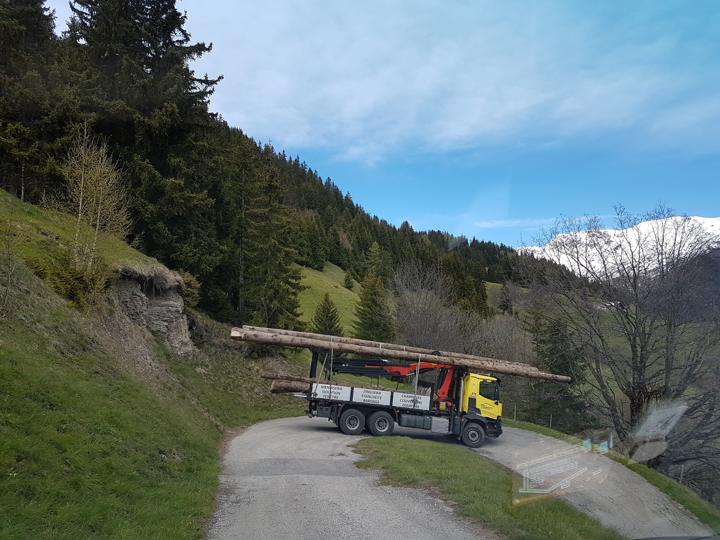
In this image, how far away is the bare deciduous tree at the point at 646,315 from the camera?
59.7 ft

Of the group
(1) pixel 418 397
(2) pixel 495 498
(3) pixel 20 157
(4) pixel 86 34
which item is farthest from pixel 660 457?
(4) pixel 86 34

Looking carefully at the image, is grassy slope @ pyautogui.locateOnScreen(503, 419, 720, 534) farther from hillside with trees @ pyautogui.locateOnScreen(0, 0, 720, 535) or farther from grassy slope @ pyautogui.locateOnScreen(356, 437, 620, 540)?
grassy slope @ pyautogui.locateOnScreen(356, 437, 620, 540)

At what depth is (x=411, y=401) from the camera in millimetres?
19234

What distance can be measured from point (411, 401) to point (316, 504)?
35.9 feet

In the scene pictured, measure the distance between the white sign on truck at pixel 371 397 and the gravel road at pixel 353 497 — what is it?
2033 mm

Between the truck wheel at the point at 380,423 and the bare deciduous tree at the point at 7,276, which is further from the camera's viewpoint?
the truck wheel at the point at 380,423

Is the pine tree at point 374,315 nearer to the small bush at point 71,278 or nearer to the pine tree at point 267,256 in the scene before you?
the pine tree at point 267,256

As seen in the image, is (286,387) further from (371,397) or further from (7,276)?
(7,276)

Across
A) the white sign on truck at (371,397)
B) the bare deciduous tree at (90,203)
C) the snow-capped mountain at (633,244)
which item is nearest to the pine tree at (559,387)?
the snow-capped mountain at (633,244)

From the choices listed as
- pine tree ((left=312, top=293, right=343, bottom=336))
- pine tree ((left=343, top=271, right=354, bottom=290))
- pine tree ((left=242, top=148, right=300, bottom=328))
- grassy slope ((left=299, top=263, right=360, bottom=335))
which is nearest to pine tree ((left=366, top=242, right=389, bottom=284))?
pine tree ((left=343, top=271, right=354, bottom=290))

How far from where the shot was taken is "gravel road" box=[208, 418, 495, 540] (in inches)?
Result: 289

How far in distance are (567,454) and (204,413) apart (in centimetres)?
1248

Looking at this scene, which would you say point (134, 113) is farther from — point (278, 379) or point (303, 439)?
point (303, 439)

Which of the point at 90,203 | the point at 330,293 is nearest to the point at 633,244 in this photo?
the point at 90,203
